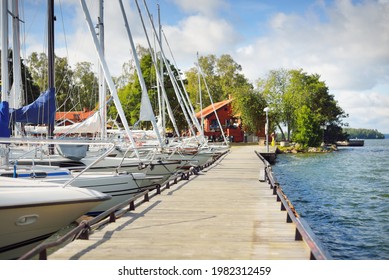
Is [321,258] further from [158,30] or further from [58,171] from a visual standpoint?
[158,30]

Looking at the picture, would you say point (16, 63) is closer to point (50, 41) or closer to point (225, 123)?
point (50, 41)

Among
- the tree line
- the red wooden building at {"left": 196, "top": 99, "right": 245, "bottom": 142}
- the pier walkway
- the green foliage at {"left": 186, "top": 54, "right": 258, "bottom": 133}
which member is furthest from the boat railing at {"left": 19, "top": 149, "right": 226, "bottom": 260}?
the green foliage at {"left": 186, "top": 54, "right": 258, "bottom": 133}

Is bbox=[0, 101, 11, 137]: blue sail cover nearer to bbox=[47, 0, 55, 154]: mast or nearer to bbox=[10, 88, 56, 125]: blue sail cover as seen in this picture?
bbox=[10, 88, 56, 125]: blue sail cover

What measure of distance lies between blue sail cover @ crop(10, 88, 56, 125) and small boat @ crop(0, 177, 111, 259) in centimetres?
563

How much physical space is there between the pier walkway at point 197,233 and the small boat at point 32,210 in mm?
1007

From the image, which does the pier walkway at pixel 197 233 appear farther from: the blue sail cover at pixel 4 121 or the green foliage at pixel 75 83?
the green foliage at pixel 75 83

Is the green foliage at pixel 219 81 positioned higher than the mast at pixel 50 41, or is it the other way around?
the green foliage at pixel 219 81

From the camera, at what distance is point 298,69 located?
71312mm

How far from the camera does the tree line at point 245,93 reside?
194ft

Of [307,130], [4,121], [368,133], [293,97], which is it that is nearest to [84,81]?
[293,97]

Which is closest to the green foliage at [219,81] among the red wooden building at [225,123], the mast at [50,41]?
the red wooden building at [225,123]

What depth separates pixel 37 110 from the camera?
45.5 feet
